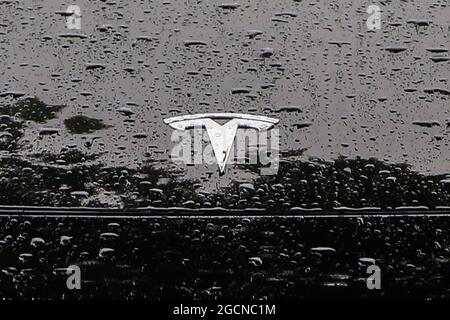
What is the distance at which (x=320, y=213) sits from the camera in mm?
1884

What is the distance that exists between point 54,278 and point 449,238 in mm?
1069

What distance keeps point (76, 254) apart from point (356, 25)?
1046 millimetres

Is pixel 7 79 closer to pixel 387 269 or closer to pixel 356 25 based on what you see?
pixel 356 25

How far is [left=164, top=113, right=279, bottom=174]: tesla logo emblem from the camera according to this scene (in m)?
1.90

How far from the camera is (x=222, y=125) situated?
1915 millimetres

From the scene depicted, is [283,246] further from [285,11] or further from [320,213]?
[285,11]

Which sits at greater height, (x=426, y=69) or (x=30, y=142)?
(x=426, y=69)

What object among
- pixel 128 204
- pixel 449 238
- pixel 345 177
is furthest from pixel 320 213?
pixel 128 204

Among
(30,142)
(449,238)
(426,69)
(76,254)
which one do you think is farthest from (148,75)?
(449,238)

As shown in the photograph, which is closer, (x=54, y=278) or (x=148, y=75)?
(x=54, y=278)

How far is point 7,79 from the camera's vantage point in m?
1.99

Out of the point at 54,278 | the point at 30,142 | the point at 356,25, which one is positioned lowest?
the point at 54,278

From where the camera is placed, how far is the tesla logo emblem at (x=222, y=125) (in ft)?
6.22

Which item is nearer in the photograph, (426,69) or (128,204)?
(128,204)
